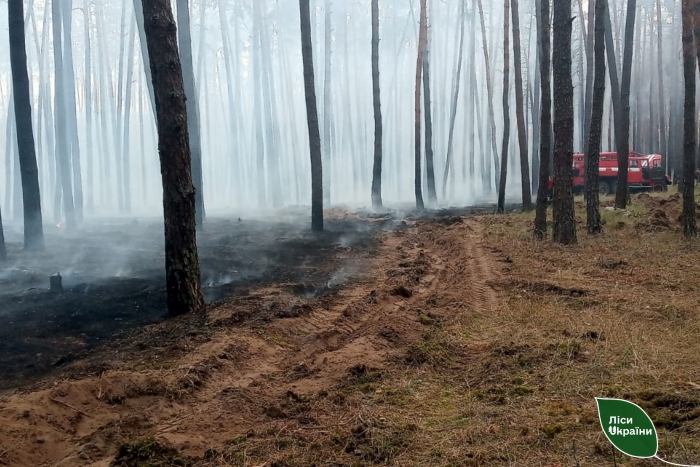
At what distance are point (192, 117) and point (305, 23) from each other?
18.6ft

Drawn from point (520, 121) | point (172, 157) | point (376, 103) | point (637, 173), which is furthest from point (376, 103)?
point (172, 157)

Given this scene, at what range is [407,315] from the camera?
638 centimetres

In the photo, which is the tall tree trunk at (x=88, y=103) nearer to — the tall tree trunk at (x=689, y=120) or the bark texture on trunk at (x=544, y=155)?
the bark texture on trunk at (x=544, y=155)

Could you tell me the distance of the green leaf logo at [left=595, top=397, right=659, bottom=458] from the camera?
196 cm

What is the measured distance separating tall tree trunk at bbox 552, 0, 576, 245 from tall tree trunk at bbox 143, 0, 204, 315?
7639 mm

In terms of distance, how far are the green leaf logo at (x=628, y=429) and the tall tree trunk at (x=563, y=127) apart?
9.57 metres

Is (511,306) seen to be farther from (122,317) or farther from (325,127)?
(325,127)

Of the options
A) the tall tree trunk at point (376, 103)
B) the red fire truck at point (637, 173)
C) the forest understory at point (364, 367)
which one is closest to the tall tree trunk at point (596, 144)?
the forest understory at point (364, 367)

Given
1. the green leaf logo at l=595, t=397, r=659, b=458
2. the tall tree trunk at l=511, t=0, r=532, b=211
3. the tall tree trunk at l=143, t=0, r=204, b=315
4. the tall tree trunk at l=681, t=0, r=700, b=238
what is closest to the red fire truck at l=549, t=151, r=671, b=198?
the tall tree trunk at l=511, t=0, r=532, b=211

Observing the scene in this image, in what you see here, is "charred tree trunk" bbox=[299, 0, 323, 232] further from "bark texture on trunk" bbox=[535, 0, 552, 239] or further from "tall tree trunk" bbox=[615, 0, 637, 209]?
"tall tree trunk" bbox=[615, 0, 637, 209]

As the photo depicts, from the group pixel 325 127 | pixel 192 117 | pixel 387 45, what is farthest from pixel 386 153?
pixel 192 117

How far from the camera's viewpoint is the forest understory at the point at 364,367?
10.6 feet

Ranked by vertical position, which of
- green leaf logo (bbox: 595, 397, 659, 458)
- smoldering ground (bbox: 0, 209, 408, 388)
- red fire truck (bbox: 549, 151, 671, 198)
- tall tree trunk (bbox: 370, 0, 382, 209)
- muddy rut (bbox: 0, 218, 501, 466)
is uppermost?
tall tree trunk (bbox: 370, 0, 382, 209)

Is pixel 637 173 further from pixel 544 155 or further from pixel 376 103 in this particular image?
pixel 544 155
